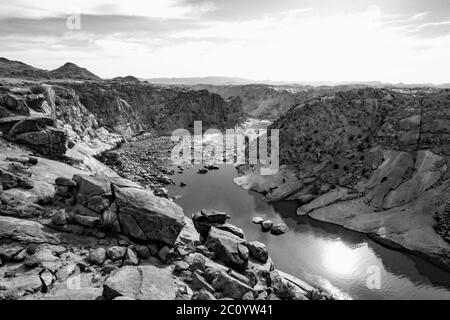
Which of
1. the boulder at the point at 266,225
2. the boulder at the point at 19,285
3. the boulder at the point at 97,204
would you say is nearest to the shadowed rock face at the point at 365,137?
the boulder at the point at 266,225

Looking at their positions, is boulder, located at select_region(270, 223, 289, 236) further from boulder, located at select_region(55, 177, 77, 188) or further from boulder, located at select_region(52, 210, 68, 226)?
boulder, located at select_region(52, 210, 68, 226)

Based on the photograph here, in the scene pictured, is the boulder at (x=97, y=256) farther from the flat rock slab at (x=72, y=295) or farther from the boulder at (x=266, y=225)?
the boulder at (x=266, y=225)

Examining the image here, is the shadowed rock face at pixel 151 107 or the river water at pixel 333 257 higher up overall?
the shadowed rock face at pixel 151 107

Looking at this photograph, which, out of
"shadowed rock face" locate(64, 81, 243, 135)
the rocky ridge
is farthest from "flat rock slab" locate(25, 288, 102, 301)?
"shadowed rock face" locate(64, 81, 243, 135)

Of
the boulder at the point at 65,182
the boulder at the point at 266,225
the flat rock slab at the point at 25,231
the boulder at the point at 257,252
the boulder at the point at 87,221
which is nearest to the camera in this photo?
the flat rock slab at the point at 25,231
